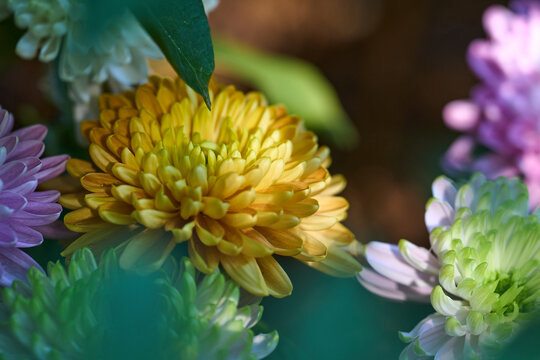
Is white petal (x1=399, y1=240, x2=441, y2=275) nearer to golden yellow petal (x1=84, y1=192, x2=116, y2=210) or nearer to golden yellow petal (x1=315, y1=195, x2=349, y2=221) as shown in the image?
golden yellow petal (x1=315, y1=195, x2=349, y2=221)

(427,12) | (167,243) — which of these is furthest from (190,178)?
(427,12)

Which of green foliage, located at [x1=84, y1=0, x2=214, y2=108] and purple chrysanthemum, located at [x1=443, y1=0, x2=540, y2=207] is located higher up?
green foliage, located at [x1=84, y1=0, x2=214, y2=108]

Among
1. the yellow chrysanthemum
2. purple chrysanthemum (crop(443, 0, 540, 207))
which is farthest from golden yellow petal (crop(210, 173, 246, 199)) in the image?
purple chrysanthemum (crop(443, 0, 540, 207))

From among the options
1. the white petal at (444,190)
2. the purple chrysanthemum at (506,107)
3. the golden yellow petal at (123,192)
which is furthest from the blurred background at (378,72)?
the golden yellow petal at (123,192)

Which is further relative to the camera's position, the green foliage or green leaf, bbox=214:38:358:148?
green leaf, bbox=214:38:358:148

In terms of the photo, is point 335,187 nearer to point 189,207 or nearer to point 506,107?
point 189,207
